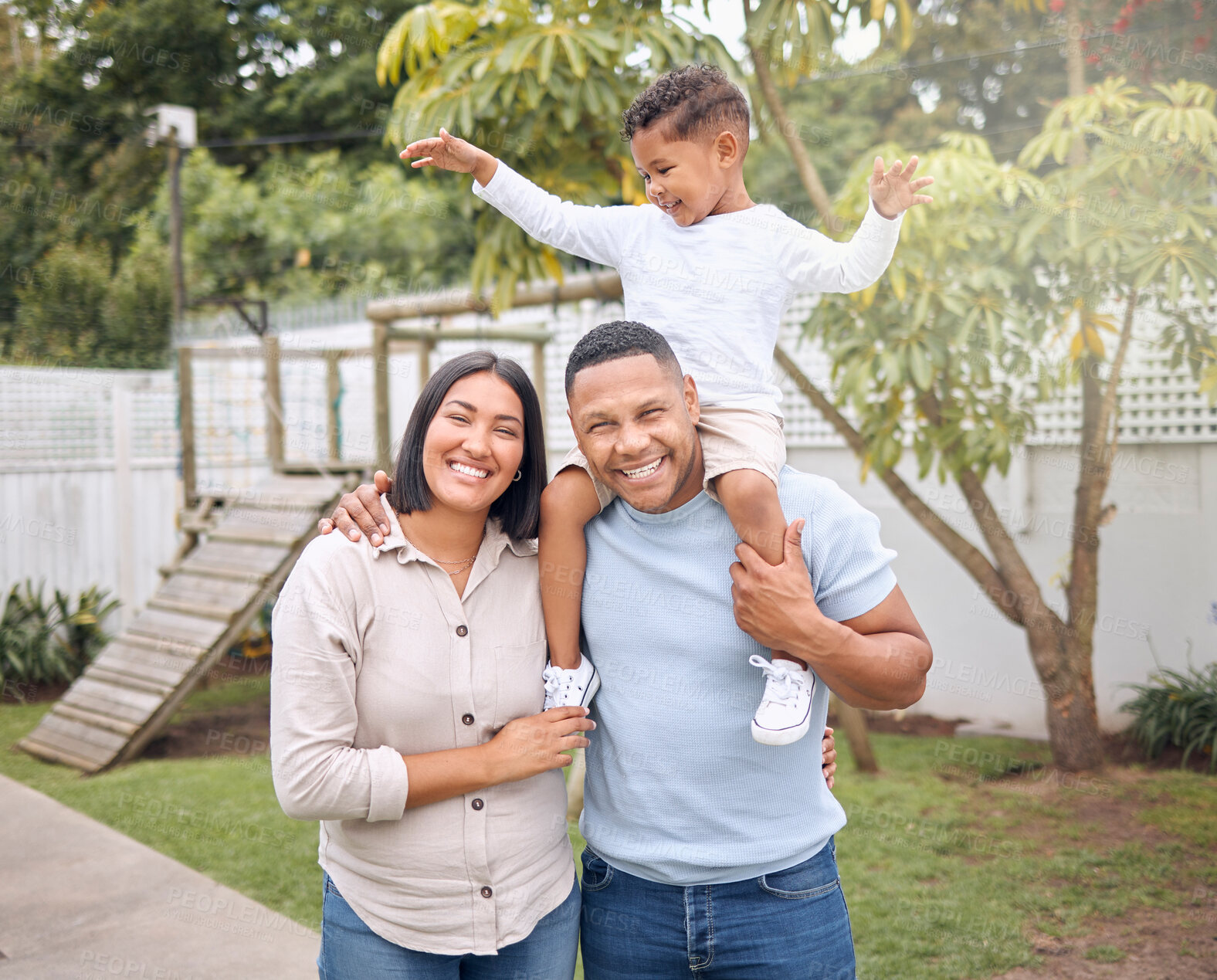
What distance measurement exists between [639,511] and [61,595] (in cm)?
714

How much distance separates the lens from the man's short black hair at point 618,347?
1.63 meters

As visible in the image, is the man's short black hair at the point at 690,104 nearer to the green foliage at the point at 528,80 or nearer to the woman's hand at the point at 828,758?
the woman's hand at the point at 828,758

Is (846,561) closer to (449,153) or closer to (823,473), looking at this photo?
(449,153)

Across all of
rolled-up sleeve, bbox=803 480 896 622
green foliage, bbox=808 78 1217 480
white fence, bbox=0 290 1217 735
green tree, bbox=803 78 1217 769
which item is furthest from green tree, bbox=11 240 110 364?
rolled-up sleeve, bbox=803 480 896 622

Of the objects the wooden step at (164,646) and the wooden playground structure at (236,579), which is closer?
the wooden playground structure at (236,579)

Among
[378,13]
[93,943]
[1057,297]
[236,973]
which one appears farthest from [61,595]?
[378,13]

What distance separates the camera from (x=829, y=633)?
151 cm

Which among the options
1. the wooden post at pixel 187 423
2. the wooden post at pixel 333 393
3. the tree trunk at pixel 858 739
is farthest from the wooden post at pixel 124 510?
the tree trunk at pixel 858 739

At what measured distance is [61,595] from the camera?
761 centimetres

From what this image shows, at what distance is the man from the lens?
1553 mm

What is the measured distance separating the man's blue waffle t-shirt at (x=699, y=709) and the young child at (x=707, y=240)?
8.3 inches

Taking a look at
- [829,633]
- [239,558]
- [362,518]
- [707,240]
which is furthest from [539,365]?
[829,633]

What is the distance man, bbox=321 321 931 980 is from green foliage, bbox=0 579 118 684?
6.71 m

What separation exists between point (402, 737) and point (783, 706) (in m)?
0.57
